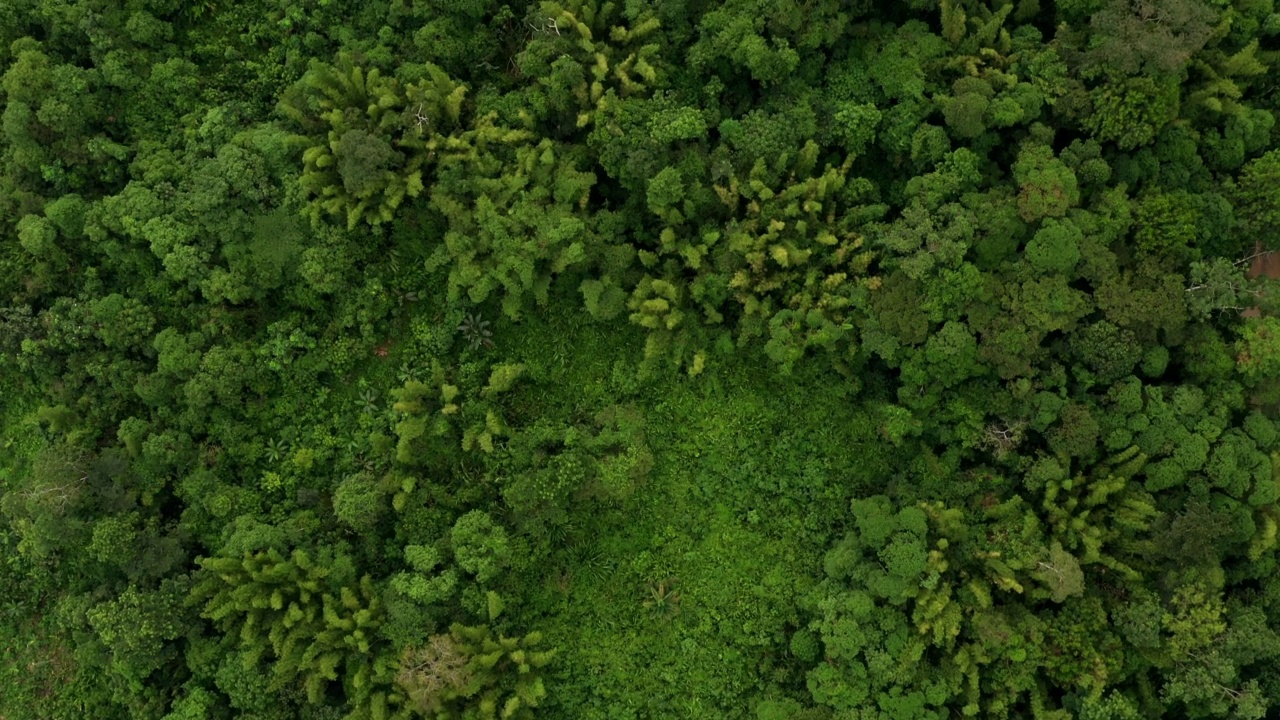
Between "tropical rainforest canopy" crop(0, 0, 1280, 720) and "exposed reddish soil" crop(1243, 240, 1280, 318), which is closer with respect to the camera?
"tropical rainforest canopy" crop(0, 0, 1280, 720)

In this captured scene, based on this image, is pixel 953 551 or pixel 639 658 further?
pixel 639 658

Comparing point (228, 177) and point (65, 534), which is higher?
point (228, 177)

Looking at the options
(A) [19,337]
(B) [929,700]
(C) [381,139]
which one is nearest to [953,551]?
(B) [929,700]

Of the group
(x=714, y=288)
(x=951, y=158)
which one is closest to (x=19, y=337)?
(x=714, y=288)

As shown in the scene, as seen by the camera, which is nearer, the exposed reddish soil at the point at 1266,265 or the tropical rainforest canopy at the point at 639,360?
the tropical rainforest canopy at the point at 639,360

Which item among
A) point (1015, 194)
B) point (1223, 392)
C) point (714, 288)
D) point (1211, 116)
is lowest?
point (1223, 392)

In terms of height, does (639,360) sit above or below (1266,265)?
below

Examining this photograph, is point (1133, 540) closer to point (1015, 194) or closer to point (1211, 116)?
point (1015, 194)
